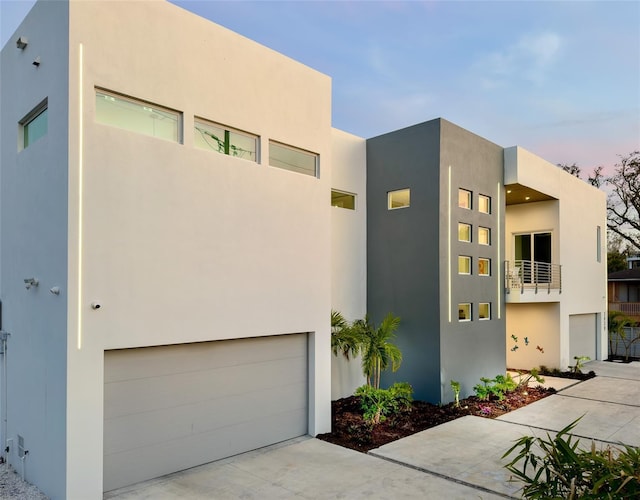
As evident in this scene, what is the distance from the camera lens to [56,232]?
5754 millimetres

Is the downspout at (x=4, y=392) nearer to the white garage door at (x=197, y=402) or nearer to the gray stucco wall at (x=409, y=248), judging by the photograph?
the white garage door at (x=197, y=402)

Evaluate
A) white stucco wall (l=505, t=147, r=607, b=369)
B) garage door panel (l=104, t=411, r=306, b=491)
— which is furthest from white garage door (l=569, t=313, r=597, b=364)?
garage door panel (l=104, t=411, r=306, b=491)

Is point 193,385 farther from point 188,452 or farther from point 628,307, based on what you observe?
point 628,307

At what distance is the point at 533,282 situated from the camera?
14.3 metres

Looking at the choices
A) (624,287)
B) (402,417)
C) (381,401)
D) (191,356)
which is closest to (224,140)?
(191,356)

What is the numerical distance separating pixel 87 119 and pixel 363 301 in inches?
326

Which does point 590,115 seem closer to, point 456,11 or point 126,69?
point 456,11

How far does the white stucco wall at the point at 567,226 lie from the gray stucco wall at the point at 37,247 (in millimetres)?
11939

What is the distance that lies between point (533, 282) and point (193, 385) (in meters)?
11.7

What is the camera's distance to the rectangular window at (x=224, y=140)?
7094mm

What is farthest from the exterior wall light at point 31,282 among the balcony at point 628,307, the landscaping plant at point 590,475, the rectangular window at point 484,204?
the balcony at point 628,307

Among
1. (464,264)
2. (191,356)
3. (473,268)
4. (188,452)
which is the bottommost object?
(188,452)

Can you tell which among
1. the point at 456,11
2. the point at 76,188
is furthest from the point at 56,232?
the point at 456,11

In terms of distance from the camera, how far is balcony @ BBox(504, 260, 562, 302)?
1324cm
